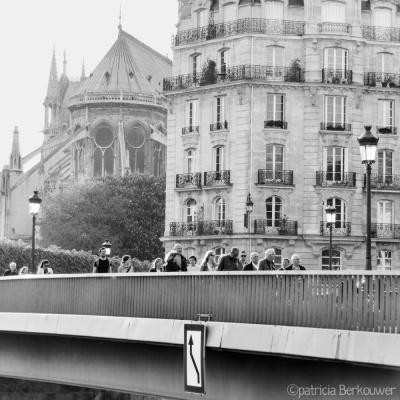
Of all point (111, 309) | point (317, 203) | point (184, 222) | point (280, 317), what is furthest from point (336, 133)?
point (280, 317)

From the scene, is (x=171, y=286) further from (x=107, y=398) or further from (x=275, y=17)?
(x=275, y=17)

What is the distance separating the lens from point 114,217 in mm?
104812

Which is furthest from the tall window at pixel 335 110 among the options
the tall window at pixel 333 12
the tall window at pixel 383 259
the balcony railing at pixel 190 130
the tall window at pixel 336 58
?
the tall window at pixel 383 259

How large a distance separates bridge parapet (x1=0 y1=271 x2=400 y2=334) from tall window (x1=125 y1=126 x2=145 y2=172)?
10873 centimetres

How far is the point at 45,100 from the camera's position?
192 meters

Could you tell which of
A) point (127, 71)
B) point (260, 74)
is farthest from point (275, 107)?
point (127, 71)

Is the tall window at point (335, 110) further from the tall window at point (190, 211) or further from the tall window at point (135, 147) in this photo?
the tall window at point (135, 147)

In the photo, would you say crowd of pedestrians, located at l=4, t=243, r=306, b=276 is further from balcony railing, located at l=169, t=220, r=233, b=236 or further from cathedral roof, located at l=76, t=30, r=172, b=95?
A: cathedral roof, located at l=76, t=30, r=172, b=95

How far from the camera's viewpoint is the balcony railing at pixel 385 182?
240 feet

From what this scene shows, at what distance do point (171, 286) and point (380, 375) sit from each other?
786cm

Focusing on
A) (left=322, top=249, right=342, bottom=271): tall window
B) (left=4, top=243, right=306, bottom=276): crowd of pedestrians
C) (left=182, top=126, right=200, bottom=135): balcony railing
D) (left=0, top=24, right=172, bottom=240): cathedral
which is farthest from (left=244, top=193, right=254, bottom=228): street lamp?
(left=0, top=24, right=172, bottom=240): cathedral

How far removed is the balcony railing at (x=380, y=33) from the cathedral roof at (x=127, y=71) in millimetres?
75493

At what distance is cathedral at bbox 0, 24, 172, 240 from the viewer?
142 m

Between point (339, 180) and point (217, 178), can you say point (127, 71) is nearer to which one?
point (217, 178)
